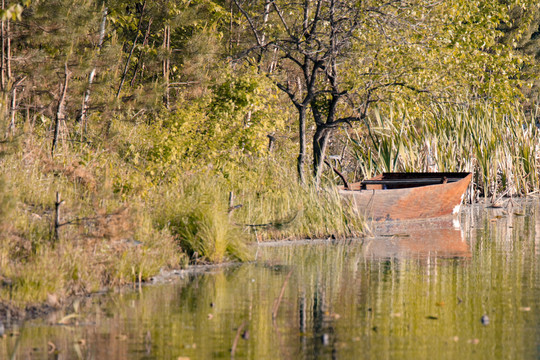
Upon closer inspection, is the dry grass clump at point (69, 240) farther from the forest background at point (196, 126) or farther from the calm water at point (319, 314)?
the calm water at point (319, 314)

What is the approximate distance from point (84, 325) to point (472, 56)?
1364cm

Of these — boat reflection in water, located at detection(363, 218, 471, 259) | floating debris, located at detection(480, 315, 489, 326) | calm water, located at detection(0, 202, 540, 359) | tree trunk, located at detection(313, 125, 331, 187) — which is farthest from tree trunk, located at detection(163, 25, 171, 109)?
floating debris, located at detection(480, 315, 489, 326)

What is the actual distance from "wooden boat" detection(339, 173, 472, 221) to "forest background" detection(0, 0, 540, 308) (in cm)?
105

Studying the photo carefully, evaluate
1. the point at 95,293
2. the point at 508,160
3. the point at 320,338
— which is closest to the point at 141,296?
the point at 95,293

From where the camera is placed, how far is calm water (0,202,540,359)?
23.5 ft

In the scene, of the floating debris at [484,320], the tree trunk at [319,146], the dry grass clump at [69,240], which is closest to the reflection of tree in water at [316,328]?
the floating debris at [484,320]

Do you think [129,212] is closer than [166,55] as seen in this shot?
Yes

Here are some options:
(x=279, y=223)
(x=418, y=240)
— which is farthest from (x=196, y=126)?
(x=418, y=240)

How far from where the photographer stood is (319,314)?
866cm

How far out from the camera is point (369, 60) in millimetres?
18750

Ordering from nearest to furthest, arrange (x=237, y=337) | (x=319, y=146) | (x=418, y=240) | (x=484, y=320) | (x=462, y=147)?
(x=237, y=337)
(x=484, y=320)
(x=418, y=240)
(x=319, y=146)
(x=462, y=147)

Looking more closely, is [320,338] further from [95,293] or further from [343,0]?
[343,0]

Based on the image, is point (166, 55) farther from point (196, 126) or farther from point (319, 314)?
point (319, 314)

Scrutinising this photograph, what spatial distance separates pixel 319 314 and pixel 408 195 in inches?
418
